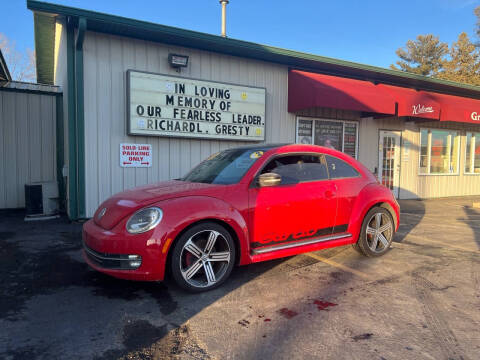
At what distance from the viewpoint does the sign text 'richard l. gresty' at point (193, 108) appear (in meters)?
7.69

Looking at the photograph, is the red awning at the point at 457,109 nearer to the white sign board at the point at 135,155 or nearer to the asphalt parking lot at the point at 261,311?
the asphalt parking lot at the point at 261,311

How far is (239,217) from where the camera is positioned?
3699mm

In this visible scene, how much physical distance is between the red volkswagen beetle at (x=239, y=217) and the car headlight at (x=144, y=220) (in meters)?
0.01

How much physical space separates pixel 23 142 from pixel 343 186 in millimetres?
8150

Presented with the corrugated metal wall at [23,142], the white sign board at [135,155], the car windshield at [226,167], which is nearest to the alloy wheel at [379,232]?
the car windshield at [226,167]

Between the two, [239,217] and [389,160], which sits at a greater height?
[389,160]

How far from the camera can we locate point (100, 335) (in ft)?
8.89

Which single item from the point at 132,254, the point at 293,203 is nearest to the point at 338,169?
the point at 293,203

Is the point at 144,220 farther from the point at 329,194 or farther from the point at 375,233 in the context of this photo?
the point at 375,233

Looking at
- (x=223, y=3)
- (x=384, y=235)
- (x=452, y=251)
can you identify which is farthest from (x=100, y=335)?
(x=223, y=3)

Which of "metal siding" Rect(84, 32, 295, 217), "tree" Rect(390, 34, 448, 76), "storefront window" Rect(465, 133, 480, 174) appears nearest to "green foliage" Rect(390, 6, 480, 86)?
"tree" Rect(390, 34, 448, 76)

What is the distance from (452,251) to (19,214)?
9.08 meters

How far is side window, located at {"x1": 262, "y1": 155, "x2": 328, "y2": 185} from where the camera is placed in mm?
4199

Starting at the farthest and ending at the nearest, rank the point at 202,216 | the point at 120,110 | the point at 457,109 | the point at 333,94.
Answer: the point at 457,109 < the point at 333,94 < the point at 120,110 < the point at 202,216
